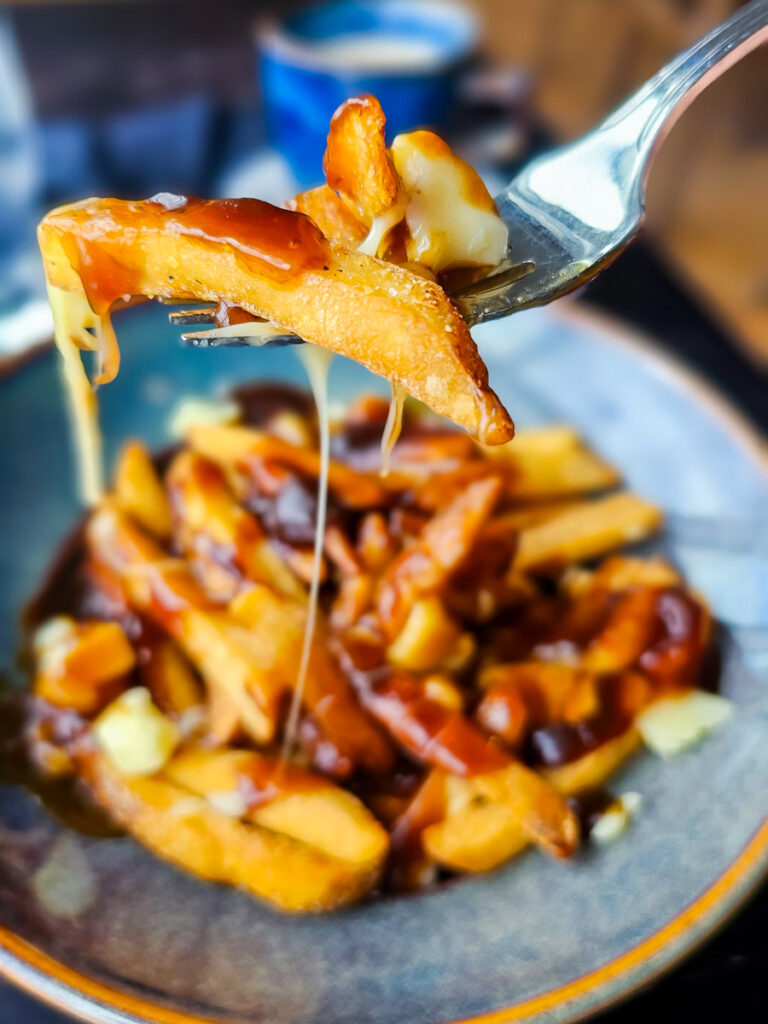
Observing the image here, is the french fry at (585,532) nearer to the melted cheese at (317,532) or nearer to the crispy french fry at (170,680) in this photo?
the melted cheese at (317,532)

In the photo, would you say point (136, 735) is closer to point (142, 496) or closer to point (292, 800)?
point (292, 800)

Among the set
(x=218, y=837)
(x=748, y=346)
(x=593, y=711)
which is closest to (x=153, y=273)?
(x=218, y=837)

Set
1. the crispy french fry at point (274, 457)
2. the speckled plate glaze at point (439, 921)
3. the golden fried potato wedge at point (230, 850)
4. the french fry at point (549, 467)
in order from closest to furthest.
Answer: the speckled plate glaze at point (439, 921) < the golden fried potato wedge at point (230, 850) < the crispy french fry at point (274, 457) < the french fry at point (549, 467)

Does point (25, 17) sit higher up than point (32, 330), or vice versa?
point (25, 17)

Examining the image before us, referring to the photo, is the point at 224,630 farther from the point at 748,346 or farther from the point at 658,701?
the point at 748,346

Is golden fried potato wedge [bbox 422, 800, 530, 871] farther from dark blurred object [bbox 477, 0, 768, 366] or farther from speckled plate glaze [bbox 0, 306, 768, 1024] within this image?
dark blurred object [bbox 477, 0, 768, 366]

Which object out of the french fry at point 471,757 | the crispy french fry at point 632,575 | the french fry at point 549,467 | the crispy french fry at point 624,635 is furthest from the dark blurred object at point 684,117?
the french fry at point 471,757

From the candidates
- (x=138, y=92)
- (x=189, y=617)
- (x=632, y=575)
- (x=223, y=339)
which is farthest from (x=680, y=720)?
(x=138, y=92)
